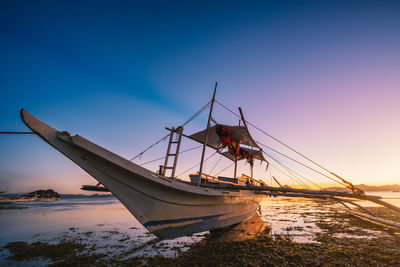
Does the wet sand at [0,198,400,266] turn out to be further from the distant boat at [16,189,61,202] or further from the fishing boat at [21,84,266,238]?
the distant boat at [16,189,61,202]

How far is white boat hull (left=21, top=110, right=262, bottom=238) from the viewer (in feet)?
14.9

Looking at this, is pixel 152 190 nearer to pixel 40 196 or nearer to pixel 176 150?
pixel 176 150

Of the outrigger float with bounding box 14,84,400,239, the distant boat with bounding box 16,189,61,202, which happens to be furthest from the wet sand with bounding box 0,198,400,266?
the distant boat with bounding box 16,189,61,202

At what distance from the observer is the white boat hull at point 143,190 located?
4.53m

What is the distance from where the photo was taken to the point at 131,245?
313 inches

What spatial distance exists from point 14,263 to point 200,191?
6.80m

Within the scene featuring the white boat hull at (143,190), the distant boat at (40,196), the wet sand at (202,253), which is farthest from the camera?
the distant boat at (40,196)

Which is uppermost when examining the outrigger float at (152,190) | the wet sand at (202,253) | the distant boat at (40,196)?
the outrigger float at (152,190)

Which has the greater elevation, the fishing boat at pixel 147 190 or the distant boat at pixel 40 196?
the fishing boat at pixel 147 190

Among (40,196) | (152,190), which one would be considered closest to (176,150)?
(152,190)

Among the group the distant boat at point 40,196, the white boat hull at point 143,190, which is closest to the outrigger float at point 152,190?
the white boat hull at point 143,190

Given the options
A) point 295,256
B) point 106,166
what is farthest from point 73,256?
point 295,256

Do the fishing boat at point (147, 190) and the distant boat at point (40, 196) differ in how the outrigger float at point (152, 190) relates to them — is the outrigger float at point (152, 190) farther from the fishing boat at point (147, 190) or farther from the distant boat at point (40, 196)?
the distant boat at point (40, 196)

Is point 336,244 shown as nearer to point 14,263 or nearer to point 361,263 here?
point 361,263
